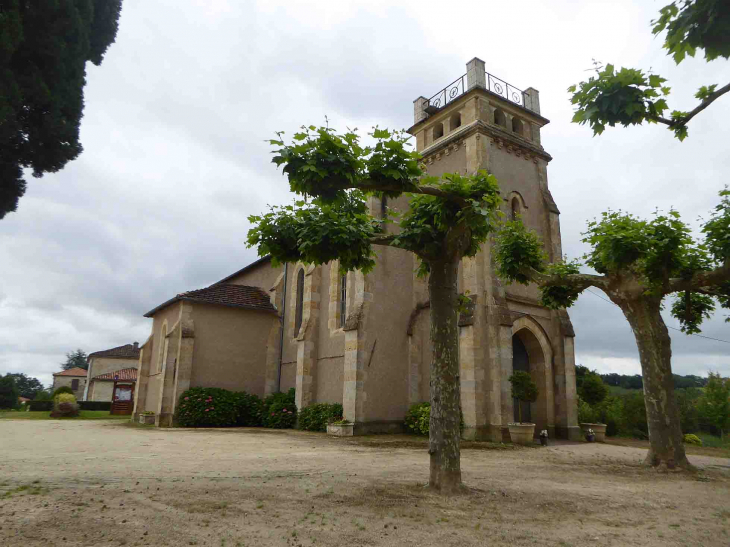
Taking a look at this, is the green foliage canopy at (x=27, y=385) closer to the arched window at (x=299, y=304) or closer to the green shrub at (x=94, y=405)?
the green shrub at (x=94, y=405)

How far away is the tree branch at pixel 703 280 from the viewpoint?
369 inches

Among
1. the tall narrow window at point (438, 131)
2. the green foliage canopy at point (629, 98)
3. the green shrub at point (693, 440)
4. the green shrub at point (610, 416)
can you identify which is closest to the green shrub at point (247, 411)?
the tall narrow window at point (438, 131)

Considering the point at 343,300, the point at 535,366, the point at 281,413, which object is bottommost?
the point at 281,413

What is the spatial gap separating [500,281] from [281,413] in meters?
10.3

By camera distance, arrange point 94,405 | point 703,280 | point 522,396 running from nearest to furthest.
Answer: point 703,280
point 522,396
point 94,405

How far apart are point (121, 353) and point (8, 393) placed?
11.1 metres

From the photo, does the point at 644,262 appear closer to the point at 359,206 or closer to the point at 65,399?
the point at 359,206

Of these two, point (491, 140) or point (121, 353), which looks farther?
point (121, 353)

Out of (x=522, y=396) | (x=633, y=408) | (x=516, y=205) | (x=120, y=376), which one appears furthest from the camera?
(x=120, y=376)

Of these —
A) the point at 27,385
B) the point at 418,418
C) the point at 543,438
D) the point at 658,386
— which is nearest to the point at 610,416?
the point at 543,438

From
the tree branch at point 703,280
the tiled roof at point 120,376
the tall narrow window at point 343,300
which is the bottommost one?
the tiled roof at point 120,376

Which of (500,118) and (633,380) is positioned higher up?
(500,118)

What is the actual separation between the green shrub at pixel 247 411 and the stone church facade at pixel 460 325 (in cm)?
98

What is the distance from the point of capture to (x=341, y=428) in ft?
53.4
